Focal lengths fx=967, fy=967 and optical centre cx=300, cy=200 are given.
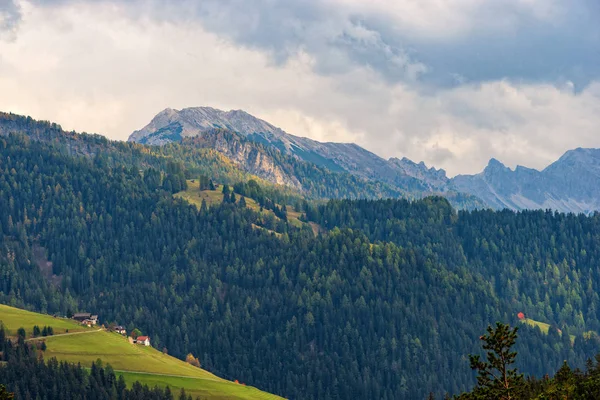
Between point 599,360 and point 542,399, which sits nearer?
point 542,399

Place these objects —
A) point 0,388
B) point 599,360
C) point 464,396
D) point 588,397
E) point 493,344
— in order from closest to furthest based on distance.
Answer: point 0,388
point 493,344
point 464,396
point 588,397
point 599,360

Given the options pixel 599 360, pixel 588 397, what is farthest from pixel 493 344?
pixel 599 360

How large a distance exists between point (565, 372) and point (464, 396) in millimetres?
33634

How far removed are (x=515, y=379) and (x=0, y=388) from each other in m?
42.8

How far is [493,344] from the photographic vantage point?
8250 centimetres

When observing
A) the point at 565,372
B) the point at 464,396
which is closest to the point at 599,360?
the point at 565,372

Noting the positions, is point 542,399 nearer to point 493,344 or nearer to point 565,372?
point 493,344

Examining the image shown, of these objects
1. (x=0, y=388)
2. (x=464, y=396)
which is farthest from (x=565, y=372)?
(x=0, y=388)

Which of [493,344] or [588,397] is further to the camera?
[588,397]

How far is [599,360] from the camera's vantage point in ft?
646

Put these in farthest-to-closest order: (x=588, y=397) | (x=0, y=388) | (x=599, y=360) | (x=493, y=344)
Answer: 1. (x=599, y=360)
2. (x=588, y=397)
3. (x=493, y=344)
4. (x=0, y=388)

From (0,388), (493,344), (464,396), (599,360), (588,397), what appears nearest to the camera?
(0,388)

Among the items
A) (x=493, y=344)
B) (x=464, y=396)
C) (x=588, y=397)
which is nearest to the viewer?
(x=493, y=344)

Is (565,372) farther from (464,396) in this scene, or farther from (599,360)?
(599,360)
